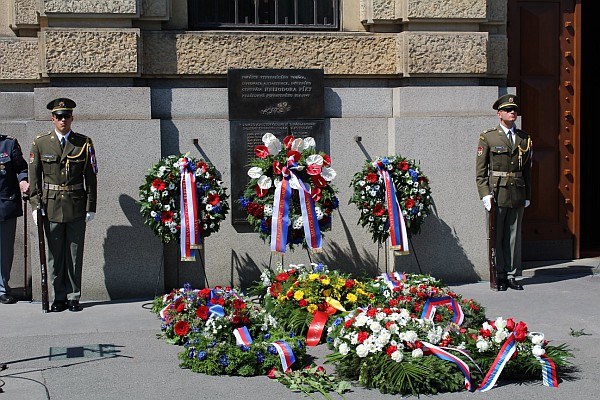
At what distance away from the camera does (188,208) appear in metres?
9.80

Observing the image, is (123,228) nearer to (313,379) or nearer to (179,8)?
(179,8)

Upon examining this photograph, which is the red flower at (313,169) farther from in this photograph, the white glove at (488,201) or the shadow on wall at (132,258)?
the white glove at (488,201)

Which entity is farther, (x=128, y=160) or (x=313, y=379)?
(x=128, y=160)

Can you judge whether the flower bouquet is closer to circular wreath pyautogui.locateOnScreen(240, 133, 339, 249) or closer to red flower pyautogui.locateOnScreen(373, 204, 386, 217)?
circular wreath pyautogui.locateOnScreen(240, 133, 339, 249)

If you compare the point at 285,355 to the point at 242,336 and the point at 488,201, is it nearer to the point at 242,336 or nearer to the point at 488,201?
the point at 242,336

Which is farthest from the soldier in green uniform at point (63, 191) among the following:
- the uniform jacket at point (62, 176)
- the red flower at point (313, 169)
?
the red flower at point (313, 169)

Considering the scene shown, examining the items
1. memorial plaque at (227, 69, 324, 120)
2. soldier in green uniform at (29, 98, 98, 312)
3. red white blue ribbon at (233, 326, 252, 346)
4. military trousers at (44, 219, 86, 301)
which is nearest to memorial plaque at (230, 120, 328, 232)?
memorial plaque at (227, 69, 324, 120)

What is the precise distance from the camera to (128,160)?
10195 millimetres

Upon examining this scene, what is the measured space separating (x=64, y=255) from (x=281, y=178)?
2194mm

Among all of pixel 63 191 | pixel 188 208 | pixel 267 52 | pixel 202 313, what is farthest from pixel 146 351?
pixel 267 52

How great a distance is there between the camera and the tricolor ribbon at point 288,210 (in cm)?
975

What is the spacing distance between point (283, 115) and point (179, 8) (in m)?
→ 1.53

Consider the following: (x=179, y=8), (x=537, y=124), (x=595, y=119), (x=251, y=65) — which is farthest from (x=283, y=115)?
(x=595, y=119)

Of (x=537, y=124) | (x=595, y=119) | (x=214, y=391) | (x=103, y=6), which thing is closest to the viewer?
(x=214, y=391)
